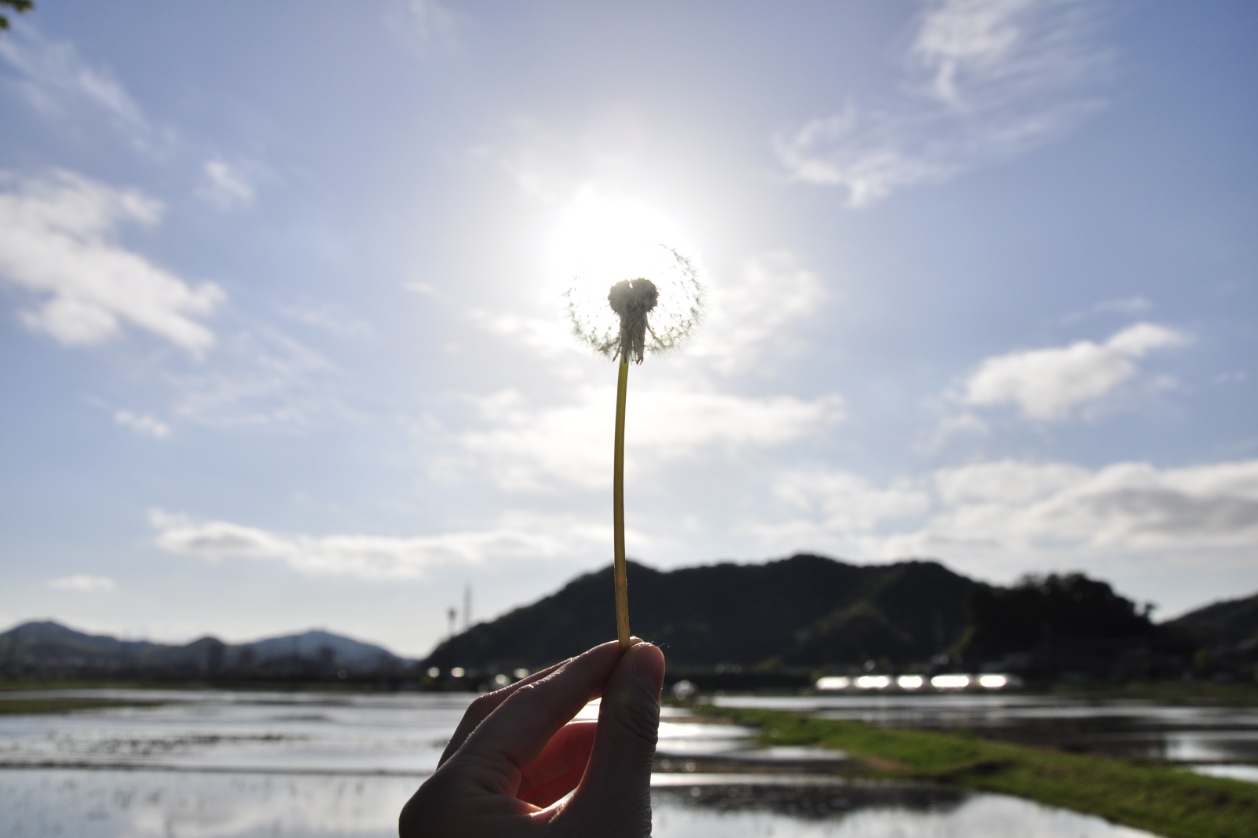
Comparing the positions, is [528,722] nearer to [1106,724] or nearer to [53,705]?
[1106,724]

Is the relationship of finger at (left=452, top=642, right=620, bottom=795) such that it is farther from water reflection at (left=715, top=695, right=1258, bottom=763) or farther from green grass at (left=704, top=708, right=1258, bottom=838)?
water reflection at (left=715, top=695, right=1258, bottom=763)

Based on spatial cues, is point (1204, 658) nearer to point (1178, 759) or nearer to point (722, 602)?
point (722, 602)

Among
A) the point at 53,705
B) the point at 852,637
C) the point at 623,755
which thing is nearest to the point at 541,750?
the point at 623,755

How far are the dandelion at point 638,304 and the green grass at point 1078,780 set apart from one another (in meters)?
26.8

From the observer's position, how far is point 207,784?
3253 centimetres

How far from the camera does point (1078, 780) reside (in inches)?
1199

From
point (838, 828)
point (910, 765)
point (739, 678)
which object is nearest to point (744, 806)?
point (838, 828)

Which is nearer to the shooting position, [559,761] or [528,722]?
[528,722]

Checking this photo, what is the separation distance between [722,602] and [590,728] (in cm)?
19459

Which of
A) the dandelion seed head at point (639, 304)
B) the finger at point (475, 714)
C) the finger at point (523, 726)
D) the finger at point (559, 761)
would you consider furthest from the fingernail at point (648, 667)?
the dandelion seed head at point (639, 304)

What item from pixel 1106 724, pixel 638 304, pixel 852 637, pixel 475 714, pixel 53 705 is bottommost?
pixel 1106 724

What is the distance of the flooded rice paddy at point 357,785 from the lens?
2564 cm

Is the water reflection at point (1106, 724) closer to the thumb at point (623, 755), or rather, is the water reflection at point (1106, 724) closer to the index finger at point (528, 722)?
the thumb at point (623, 755)

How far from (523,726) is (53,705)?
303 feet
